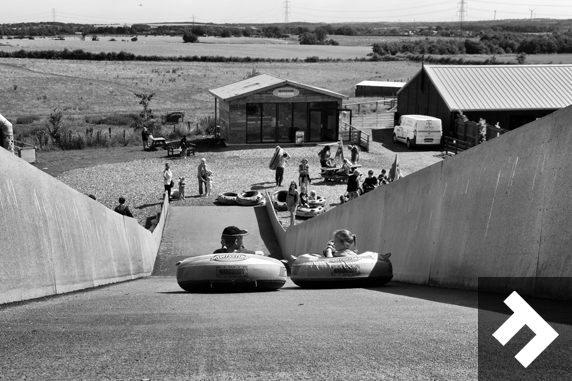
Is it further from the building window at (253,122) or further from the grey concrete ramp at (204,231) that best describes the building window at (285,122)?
the grey concrete ramp at (204,231)

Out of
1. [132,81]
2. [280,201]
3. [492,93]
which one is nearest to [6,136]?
[280,201]

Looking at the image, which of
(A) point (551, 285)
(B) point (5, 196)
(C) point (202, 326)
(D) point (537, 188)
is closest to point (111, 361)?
(C) point (202, 326)

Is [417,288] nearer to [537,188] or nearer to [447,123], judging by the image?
[537,188]

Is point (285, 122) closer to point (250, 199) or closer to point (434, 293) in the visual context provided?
point (250, 199)

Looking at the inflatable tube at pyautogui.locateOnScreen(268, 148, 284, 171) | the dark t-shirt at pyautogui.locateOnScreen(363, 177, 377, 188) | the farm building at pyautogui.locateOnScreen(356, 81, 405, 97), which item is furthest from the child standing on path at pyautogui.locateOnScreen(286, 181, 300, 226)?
the farm building at pyautogui.locateOnScreen(356, 81, 405, 97)

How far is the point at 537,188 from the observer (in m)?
7.94

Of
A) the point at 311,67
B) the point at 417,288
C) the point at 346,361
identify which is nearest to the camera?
the point at 346,361

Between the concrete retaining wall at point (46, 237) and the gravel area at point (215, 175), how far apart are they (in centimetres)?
1277

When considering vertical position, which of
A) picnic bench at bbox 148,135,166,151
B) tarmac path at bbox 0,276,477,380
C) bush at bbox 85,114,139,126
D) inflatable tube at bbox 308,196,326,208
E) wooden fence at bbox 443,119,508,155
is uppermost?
tarmac path at bbox 0,276,477,380

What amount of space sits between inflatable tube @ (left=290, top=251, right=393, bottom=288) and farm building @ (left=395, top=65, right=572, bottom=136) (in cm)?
3471

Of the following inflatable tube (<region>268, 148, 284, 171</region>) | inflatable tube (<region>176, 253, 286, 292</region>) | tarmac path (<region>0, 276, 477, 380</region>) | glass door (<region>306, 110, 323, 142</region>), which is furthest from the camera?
glass door (<region>306, 110, 323, 142</region>)

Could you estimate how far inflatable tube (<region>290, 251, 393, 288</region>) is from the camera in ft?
31.2

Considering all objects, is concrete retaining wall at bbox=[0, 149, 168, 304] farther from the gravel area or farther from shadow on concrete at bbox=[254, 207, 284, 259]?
the gravel area

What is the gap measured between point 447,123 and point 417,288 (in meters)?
35.4
